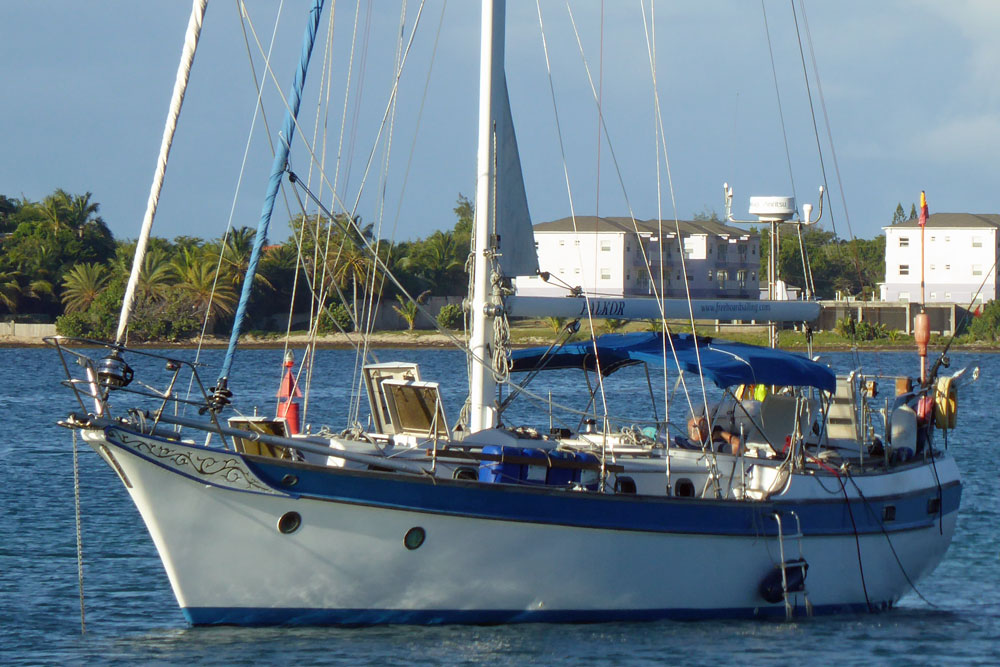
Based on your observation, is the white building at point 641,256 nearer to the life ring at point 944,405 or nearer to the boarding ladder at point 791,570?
the life ring at point 944,405

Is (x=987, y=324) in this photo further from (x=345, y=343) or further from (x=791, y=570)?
(x=791, y=570)

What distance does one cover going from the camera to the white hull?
13680 mm

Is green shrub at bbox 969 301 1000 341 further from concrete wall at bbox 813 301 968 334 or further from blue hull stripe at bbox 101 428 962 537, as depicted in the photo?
blue hull stripe at bbox 101 428 962 537

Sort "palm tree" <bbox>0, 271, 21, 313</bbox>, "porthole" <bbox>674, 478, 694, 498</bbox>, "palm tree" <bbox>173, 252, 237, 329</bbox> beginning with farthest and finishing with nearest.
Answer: "palm tree" <bbox>0, 271, 21, 313</bbox>, "palm tree" <bbox>173, 252, 237, 329</bbox>, "porthole" <bbox>674, 478, 694, 498</bbox>

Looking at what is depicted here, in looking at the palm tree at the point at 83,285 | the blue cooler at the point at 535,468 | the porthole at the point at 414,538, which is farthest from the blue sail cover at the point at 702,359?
the palm tree at the point at 83,285

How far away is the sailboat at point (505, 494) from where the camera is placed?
13695 millimetres

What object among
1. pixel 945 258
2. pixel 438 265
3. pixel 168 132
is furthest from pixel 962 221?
pixel 168 132

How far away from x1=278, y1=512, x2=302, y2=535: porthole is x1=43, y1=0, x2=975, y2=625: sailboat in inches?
0.8

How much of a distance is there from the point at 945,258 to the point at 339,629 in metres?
104

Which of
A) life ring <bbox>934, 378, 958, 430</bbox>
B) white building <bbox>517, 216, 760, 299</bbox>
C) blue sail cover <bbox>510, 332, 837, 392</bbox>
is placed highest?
white building <bbox>517, 216, 760, 299</bbox>

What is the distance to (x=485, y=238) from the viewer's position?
15.9 meters

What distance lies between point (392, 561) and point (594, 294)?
17.3ft

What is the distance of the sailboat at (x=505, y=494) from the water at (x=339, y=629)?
24cm

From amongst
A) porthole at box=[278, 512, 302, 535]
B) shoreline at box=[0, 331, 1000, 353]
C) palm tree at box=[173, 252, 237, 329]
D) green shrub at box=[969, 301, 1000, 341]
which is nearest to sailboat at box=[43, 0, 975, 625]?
porthole at box=[278, 512, 302, 535]
